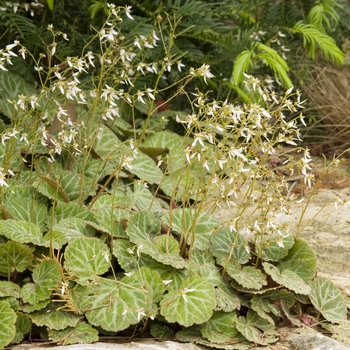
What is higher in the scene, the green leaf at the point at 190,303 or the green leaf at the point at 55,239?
the green leaf at the point at 55,239

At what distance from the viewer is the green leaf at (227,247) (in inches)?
115

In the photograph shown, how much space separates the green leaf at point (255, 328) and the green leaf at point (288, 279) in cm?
17

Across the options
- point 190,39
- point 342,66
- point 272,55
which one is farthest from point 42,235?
point 342,66

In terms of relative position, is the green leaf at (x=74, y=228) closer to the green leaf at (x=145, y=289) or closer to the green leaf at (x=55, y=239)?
the green leaf at (x=55, y=239)

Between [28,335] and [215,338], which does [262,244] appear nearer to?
[215,338]

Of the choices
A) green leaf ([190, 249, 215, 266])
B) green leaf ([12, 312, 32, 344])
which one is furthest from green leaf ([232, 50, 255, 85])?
green leaf ([12, 312, 32, 344])

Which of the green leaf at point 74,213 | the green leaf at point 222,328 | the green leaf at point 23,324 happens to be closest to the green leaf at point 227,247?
the green leaf at point 222,328

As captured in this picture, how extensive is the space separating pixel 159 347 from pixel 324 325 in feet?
2.47

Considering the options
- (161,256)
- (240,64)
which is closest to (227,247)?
(161,256)

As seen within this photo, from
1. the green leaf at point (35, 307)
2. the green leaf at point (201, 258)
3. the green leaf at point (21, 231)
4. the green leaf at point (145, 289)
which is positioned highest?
the green leaf at point (21, 231)

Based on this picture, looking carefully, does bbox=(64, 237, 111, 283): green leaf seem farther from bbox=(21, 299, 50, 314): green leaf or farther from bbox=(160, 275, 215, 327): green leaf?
bbox=(160, 275, 215, 327): green leaf

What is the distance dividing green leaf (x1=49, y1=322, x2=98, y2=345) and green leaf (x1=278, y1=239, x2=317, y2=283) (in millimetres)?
912

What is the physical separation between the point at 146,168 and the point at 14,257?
118 cm

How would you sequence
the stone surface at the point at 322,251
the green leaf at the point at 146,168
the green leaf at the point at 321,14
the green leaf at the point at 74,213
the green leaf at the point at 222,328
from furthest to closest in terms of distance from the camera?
the green leaf at the point at 321,14, the green leaf at the point at 146,168, the green leaf at the point at 74,213, the green leaf at the point at 222,328, the stone surface at the point at 322,251
